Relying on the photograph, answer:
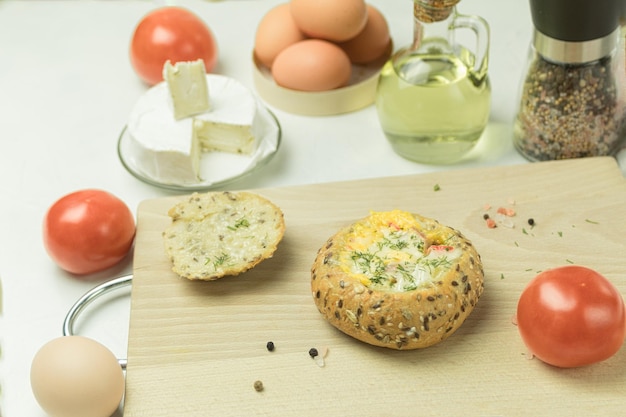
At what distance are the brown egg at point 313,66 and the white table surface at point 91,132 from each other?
6.2 inches

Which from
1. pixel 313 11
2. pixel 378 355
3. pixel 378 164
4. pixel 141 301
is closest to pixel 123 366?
pixel 141 301

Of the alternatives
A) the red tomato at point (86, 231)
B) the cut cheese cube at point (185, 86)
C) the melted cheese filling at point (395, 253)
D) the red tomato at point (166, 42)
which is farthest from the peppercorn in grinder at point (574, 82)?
the red tomato at point (86, 231)

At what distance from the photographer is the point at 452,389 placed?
2.29m

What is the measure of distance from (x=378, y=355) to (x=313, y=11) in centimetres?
150

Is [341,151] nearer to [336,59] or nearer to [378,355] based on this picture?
[336,59]

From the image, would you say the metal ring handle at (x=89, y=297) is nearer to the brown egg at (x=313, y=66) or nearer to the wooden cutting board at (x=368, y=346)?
the wooden cutting board at (x=368, y=346)

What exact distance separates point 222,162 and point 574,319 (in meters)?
1.47

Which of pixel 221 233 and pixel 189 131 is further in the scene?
pixel 189 131

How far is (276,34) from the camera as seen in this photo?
11.7 feet

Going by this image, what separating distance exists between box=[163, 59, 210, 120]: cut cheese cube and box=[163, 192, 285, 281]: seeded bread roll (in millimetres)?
521

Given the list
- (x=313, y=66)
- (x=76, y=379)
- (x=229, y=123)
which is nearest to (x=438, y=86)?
(x=313, y=66)

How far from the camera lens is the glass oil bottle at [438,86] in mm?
3094

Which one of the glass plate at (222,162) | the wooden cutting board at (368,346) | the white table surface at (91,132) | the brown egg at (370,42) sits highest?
the brown egg at (370,42)

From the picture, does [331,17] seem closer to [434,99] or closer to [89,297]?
[434,99]
